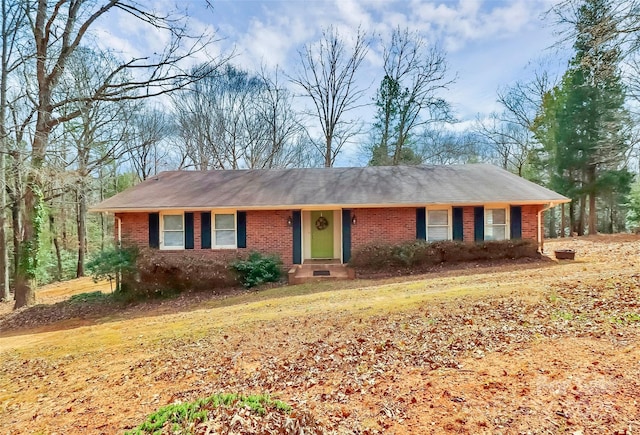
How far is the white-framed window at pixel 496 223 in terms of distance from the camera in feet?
38.6

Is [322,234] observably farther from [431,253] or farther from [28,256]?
[28,256]

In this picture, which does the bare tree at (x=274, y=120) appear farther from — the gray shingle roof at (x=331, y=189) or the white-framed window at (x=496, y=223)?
the white-framed window at (x=496, y=223)

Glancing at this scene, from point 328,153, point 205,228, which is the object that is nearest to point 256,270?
point 205,228

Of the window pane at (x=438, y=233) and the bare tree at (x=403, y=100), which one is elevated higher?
the bare tree at (x=403, y=100)

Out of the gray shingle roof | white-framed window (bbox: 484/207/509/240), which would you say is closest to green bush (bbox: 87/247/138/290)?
the gray shingle roof

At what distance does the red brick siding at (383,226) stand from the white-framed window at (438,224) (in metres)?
0.61

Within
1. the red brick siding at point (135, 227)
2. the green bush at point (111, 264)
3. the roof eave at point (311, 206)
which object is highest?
the roof eave at point (311, 206)

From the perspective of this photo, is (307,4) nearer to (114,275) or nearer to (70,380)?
(114,275)

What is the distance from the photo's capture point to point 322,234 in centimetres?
1258

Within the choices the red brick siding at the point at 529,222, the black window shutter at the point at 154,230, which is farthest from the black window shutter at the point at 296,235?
the red brick siding at the point at 529,222

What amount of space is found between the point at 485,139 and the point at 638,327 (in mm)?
27149

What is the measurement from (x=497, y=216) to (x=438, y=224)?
220 cm

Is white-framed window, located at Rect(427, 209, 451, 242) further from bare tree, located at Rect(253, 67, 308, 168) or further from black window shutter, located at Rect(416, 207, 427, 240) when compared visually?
bare tree, located at Rect(253, 67, 308, 168)

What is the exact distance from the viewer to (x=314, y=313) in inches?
250
